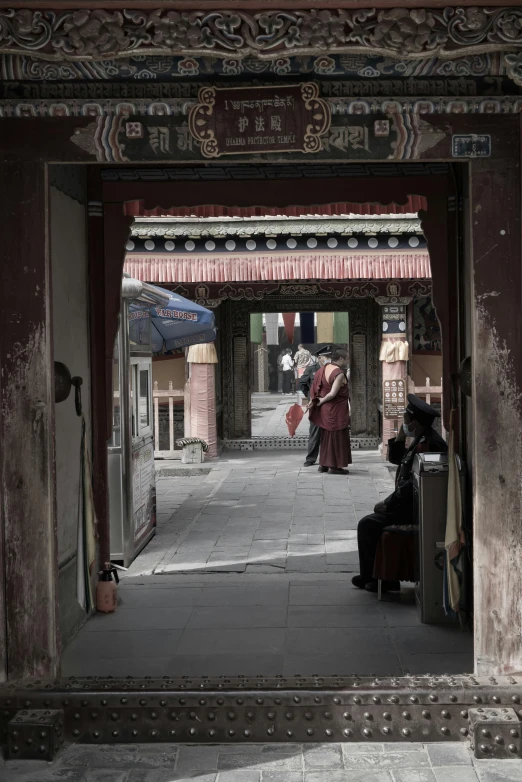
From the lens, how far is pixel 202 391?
15.9 meters

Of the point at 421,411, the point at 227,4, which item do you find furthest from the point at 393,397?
the point at 227,4

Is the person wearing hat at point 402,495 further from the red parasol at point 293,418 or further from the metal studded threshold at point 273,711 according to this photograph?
the red parasol at point 293,418

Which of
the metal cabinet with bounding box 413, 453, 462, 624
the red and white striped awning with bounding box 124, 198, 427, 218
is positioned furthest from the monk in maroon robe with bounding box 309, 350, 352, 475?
the metal cabinet with bounding box 413, 453, 462, 624

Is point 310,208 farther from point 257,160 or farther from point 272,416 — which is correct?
point 272,416

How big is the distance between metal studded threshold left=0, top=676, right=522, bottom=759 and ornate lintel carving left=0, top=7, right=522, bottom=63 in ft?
9.70

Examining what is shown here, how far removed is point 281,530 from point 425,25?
6.27 meters

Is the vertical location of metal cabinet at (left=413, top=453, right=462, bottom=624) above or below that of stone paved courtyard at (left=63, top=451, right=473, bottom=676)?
above

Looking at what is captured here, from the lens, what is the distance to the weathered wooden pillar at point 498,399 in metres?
4.48

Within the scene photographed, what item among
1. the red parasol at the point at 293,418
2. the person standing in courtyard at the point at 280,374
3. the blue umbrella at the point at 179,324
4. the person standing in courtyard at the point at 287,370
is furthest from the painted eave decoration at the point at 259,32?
the person standing in courtyard at the point at 280,374

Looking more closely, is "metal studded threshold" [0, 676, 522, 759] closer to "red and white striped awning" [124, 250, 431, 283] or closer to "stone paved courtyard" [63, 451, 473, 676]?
"stone paved courtyard" [63, 451, 473, 676]

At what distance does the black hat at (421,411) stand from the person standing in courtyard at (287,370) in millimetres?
28470

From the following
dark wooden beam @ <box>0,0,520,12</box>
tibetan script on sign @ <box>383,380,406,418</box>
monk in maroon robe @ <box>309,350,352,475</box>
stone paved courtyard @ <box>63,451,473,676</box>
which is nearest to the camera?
dark wooden beam @ <box>0,0,520,12</box>

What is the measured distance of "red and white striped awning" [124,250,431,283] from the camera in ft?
49.9

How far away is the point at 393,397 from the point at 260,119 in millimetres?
11358
